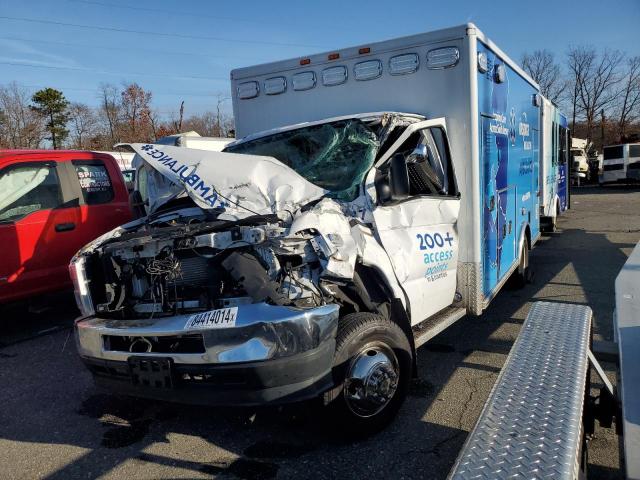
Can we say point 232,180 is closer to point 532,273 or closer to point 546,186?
point 532,273

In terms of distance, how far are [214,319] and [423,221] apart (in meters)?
1.98

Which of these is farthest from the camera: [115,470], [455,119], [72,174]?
[72,174]

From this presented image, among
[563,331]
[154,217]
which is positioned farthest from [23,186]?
[563,331]

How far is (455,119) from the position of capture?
4.77 meters

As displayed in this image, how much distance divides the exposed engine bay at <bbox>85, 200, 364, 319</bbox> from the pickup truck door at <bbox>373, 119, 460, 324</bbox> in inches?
22.8

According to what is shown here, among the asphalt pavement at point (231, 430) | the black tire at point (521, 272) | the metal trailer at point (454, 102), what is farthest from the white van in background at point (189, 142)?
the asphalt pavement at point (231, 430)

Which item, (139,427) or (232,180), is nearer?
(232,180)

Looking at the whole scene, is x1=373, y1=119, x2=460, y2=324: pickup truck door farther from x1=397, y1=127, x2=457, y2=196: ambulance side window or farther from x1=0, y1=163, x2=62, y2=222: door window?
x1=0, y1=163, x2=62, y2=222: door window

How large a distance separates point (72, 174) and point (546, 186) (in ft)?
25.7

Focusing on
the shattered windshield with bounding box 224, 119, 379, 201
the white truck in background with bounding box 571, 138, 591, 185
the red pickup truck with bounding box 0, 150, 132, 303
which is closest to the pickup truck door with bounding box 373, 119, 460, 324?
the shattered windshield with bounding box 224, 119, 379, 201

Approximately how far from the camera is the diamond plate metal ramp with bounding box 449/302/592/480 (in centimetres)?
190

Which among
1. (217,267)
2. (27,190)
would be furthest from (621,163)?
(217,267)

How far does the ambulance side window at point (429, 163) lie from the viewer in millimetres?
4336

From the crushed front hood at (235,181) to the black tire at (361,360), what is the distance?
0.89 metres
